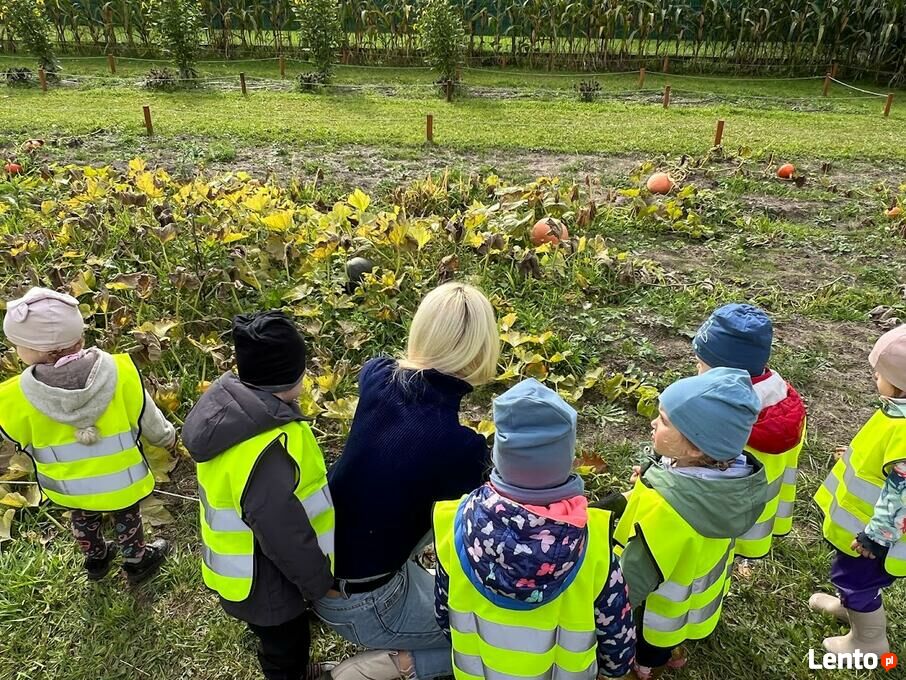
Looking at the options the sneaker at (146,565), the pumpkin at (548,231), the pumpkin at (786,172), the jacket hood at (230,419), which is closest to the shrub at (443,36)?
the pumpkin at (786,172)

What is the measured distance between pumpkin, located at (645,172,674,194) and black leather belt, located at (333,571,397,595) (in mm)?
6093

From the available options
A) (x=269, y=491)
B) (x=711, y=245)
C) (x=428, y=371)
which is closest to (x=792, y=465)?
(x=428, y=371)

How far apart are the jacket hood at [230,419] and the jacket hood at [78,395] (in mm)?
624

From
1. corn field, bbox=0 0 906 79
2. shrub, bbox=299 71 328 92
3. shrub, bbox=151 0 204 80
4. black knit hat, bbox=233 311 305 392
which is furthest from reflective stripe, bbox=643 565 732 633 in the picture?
corn field, bbox=0 0 906 79

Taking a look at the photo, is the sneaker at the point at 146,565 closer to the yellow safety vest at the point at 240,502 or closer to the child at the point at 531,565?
the yellow safety vest at the point at 240,502

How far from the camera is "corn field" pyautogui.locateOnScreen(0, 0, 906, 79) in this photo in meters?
20.3

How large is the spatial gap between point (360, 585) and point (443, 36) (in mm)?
16433

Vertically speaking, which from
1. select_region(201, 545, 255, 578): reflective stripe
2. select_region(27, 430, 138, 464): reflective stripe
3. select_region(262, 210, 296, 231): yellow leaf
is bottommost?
select_region(201, 545, 255, 578): reflective stripe

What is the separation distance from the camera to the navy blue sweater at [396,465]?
2.01 m

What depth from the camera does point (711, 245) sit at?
624 centimetres

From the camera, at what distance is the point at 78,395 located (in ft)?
7.66

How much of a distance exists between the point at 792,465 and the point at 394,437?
5.06 ft

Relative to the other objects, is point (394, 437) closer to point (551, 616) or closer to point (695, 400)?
point (551, 616)

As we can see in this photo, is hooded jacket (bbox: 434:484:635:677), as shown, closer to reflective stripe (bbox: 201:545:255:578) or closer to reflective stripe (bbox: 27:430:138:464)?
reflective stripe (bbox: 201:545:255:578)
